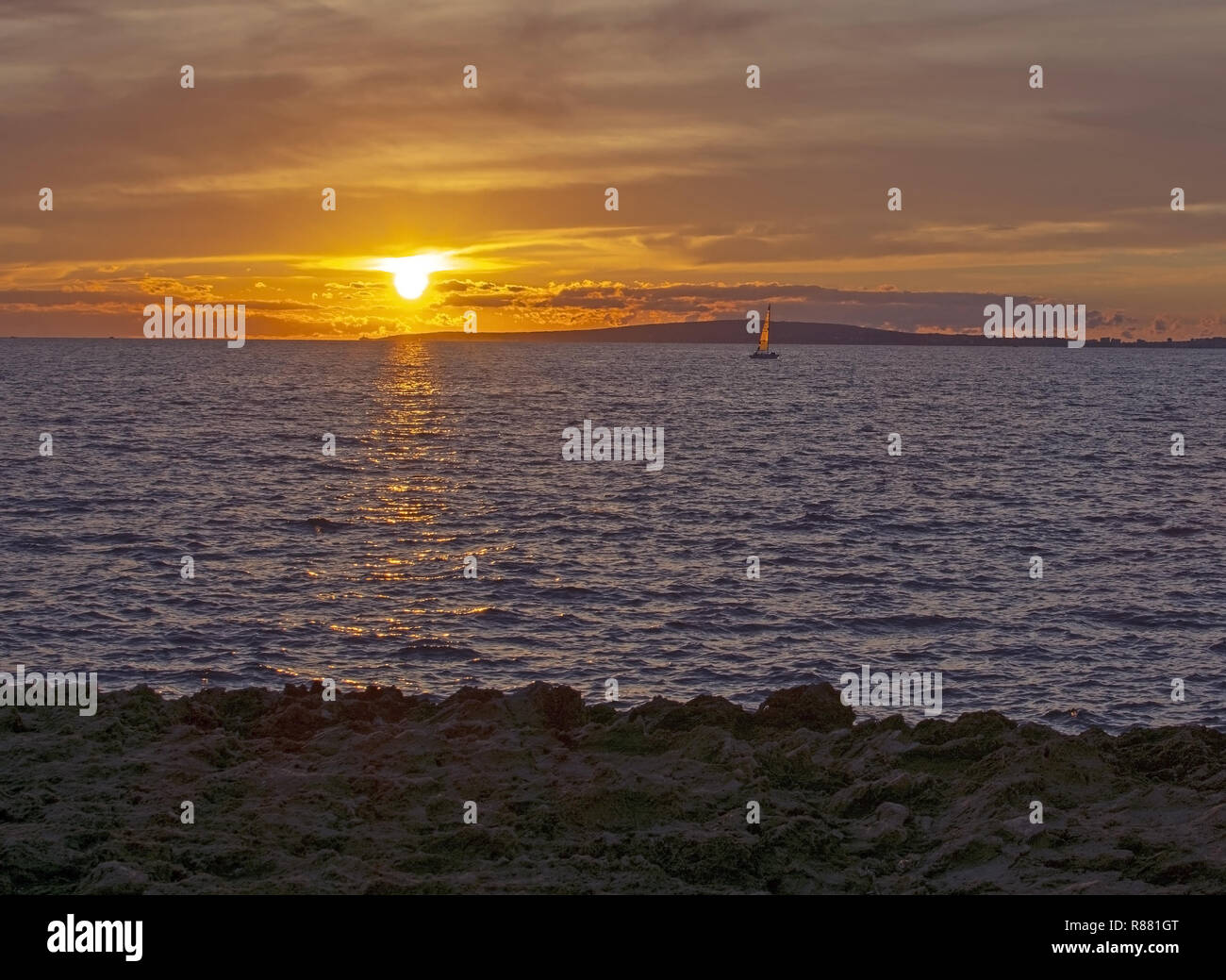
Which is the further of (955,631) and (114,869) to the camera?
(955,631)

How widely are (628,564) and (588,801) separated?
23.8m

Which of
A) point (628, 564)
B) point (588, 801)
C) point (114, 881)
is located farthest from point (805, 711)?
point (628, 564)

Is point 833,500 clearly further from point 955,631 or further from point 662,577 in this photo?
point 955,631

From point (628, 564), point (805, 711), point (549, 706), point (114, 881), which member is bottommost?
point (114, 881)

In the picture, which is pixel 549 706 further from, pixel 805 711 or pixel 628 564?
pixel 628 564

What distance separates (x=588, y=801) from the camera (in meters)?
12.2

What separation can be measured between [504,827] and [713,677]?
43.4 feet

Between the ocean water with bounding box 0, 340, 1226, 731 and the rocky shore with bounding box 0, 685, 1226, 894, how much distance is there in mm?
7250

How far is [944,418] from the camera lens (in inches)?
3949

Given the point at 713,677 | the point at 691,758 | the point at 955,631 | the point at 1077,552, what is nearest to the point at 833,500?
the point at 1077,552

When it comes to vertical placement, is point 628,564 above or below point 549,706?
above

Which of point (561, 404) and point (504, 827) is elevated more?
point (561, 404)

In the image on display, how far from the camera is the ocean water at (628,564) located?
25266 millimetres
